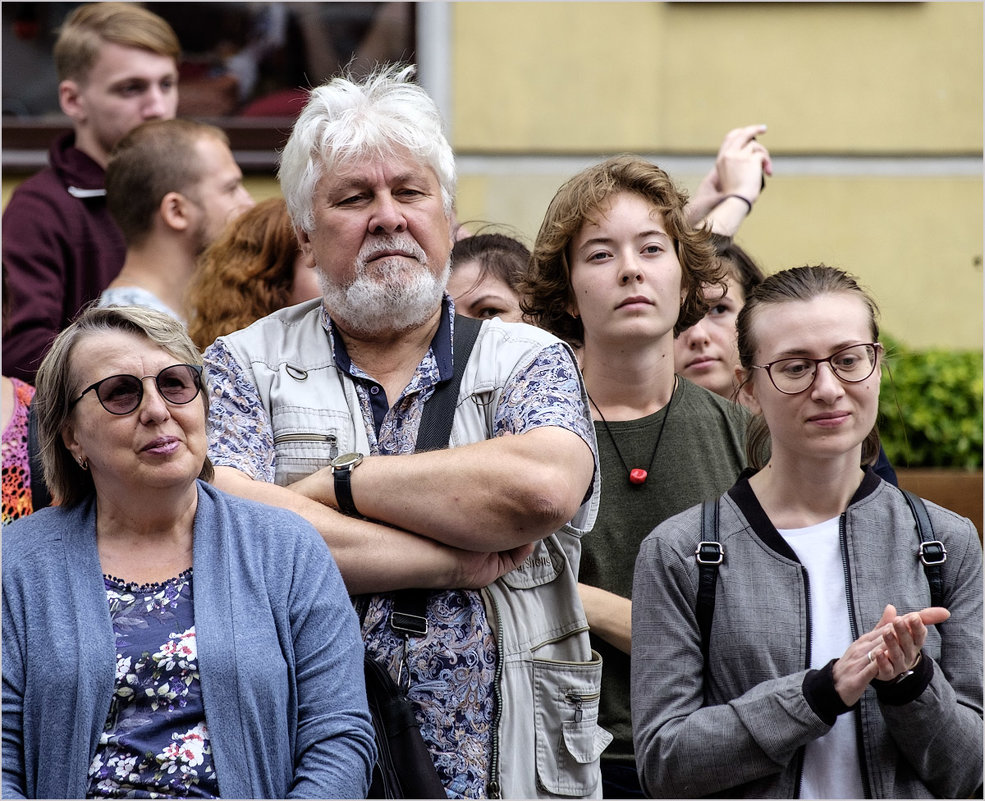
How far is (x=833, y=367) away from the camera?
9.47ft

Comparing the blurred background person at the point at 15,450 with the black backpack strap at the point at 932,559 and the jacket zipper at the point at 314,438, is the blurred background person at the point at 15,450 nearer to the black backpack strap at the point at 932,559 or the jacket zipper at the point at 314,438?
the jacket zipper at the point at 314,438

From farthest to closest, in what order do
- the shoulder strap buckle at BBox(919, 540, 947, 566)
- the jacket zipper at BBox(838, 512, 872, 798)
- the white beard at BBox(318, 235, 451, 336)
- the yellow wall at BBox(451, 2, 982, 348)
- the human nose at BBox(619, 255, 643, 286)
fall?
1. the yellow wall at BBox(451, 2, 982, 348)
2. the human nose at BBox(619, 255, 643, 286)
3. the white beard at BBox(318, 235, 451, 336)
4. the shoulder strap buckle at BBox(919, 540, 947, 566)
5. the jacket zipper at BBox(838, 512, 872, 798)

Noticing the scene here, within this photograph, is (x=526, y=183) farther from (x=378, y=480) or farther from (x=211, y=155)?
(x=378, y=480)

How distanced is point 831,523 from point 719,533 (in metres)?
0.23

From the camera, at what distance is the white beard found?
3123mm

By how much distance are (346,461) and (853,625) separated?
3.61 ft

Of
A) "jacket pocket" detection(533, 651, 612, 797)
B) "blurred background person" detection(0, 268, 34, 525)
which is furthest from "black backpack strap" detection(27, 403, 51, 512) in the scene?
"jacket pocket" detection(533, 651, 612, 797)

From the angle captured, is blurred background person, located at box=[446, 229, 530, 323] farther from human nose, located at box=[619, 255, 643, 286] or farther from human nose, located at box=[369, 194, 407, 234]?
human nose, located at box=[369, 194, 407, 234]

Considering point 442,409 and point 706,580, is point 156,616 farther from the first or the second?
point 706,580

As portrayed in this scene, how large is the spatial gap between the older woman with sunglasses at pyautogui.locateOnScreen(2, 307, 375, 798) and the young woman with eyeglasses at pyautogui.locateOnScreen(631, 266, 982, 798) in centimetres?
64

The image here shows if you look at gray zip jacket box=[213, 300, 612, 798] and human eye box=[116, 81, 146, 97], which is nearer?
gray zip jacket box=[213, 300, 612, 798]

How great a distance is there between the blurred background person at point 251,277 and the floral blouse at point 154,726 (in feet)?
5.13

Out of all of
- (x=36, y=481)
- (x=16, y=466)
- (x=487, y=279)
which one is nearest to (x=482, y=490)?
(x=36, y=481)

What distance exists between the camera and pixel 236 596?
2.70 m
